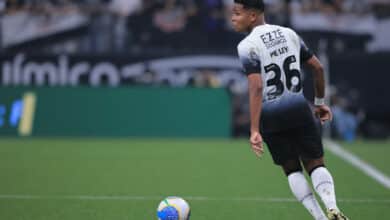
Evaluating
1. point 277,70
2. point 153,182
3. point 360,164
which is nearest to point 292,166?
point 277,70

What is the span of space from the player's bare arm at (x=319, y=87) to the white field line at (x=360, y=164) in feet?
12.8

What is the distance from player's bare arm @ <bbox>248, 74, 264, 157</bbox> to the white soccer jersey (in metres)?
0.11

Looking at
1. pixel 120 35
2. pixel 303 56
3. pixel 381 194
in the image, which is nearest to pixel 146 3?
pixel 120 35

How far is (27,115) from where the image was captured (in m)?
19.0

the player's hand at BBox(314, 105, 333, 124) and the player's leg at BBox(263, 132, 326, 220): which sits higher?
the player's hand at BBox(314, 105, 333, 124)

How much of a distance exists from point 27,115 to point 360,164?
27.0 feet

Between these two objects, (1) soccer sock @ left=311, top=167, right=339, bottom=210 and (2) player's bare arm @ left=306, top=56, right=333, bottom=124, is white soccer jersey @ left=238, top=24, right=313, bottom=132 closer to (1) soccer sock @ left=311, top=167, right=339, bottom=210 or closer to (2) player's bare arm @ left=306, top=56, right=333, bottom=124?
(2) player's bare arm @ left=306, top=56, right=333, bottom=124

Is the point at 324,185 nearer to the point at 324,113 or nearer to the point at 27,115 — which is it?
the point at 324,113

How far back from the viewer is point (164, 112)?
19.1 meters

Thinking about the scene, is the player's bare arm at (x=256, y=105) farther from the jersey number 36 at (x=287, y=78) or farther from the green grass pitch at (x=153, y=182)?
the green grass pitch at (x=153, y=182)

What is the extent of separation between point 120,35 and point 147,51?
0.81 meters

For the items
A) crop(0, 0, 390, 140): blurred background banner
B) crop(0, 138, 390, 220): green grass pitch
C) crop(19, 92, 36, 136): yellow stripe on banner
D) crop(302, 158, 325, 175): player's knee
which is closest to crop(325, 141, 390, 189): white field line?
crop(0, 138, 390, 220): green grass pitch

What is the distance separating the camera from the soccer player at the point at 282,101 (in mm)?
6469

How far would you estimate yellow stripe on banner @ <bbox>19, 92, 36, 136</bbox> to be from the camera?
1888 centimetres
